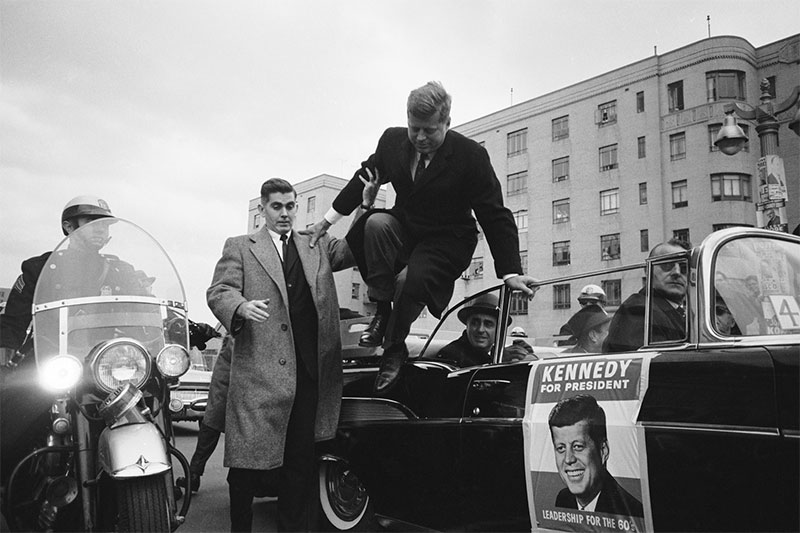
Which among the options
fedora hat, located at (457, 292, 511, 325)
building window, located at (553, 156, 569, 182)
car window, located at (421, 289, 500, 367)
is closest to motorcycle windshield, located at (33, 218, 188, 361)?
car window, located at (421, 289, 500, 367)

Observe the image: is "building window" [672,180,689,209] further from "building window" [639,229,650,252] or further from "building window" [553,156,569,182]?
"building window" [553,156,569,182]

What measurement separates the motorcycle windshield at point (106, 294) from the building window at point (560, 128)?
35.0 meters

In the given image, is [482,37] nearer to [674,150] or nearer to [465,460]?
[465,460]

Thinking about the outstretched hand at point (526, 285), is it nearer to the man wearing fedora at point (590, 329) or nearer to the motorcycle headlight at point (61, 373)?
the man wearing fedora at point (590, 329)

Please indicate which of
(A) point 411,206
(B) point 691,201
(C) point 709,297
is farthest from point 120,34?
(B) point 691,201

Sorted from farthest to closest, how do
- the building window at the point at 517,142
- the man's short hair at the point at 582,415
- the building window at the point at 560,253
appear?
Result: the building window at the point at 517,142 < the building window at the point at 560,253 < the man's short hair at the point at 582,415

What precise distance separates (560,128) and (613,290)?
35.5 metres

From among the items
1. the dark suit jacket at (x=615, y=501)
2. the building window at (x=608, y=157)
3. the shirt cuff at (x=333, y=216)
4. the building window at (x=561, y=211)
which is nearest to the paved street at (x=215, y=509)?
the shirt cuff at (x=333, y=216)

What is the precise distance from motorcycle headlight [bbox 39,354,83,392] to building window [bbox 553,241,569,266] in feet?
109

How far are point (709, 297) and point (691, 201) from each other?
31967mm

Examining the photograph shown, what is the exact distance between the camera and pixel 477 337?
12.4 feet

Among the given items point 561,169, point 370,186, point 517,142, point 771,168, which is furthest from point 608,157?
point 370,186

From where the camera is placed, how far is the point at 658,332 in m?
2.87

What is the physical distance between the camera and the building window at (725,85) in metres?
31.2
